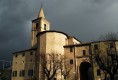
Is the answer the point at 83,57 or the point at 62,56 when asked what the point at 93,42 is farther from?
the point at 62,56

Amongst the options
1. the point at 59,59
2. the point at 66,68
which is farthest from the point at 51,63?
the point at 66,68

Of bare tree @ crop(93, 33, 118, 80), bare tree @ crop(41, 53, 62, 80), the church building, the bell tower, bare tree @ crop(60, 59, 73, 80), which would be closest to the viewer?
bare tree @ crop(93, 33, 118, 80)

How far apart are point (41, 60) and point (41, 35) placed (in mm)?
7612

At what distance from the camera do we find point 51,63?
173 feet

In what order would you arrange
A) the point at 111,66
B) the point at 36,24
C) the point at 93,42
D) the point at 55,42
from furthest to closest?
the point at 36,24 → the point at 55,42 → the point at 93,42 → the point at 111,66

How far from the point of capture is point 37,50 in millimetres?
57938

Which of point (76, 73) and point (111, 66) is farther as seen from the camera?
point (76, 73)

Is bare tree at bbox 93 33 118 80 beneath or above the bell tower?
beneath

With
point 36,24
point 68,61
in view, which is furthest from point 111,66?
point 36,24

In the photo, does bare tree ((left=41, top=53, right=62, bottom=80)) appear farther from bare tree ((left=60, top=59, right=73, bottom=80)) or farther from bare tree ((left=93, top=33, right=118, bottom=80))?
bare tree ((left=93, top=33, right=118, bottom=80))

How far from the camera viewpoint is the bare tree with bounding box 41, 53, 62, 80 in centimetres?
5134

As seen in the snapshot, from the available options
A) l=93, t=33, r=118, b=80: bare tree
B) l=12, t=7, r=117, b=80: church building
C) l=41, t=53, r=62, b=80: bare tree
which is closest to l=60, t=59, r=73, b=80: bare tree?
l=12, t=7, r=117, b=80: church building

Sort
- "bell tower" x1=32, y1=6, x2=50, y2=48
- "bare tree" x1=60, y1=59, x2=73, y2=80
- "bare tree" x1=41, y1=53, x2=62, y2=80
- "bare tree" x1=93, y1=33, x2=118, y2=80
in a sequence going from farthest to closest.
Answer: "bell tower" x1=32, y1=6, x2=50, y2=48, "bare tree" x1=60, y1=59, x2=73, y2=80, "bare tree" x1=41, y1=53, x2=62, y2=80, "bare tree" x1=93, y1=33, x2=118, y2=80

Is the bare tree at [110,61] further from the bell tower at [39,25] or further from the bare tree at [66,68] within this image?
the bell tower at [39,25]
